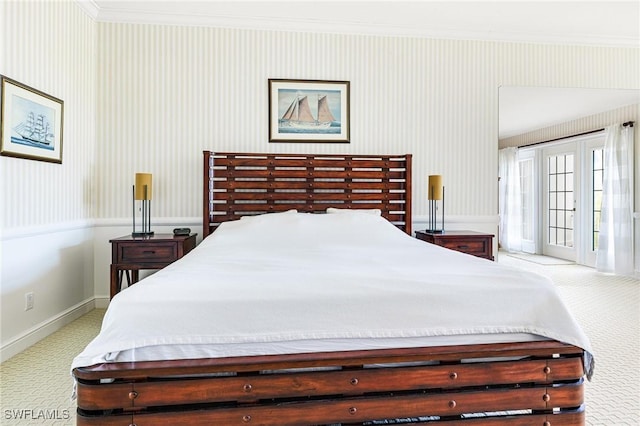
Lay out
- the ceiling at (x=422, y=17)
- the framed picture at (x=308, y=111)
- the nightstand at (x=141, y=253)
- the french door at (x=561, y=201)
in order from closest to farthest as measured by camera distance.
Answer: the nightstand at (x=141, y=253)
the ceiling at (x=422, y=17)
the framed picture at (x=308, y=111)
the french door at (x=561, y=201)

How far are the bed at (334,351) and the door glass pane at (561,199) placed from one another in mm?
5796

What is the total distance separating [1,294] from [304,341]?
2.19 metres

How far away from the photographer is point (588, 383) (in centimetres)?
231

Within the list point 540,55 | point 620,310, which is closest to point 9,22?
point 540,55

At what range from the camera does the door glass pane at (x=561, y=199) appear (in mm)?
6605

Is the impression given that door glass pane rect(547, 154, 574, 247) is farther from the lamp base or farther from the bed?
the lamp base

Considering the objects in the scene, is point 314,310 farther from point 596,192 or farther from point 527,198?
point 527,198

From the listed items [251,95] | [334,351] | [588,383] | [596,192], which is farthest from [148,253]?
[596,192]

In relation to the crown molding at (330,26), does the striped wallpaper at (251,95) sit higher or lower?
lower

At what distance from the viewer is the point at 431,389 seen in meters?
1.54

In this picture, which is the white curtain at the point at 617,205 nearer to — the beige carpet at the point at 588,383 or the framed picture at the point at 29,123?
the beige carpet at the point at 588,383

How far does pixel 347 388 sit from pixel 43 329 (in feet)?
8.51

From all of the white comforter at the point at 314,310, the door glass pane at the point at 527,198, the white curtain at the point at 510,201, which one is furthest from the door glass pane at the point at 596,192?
the white comforter at the point at 314,310

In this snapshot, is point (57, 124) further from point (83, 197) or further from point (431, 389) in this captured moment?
point (431, 389)
